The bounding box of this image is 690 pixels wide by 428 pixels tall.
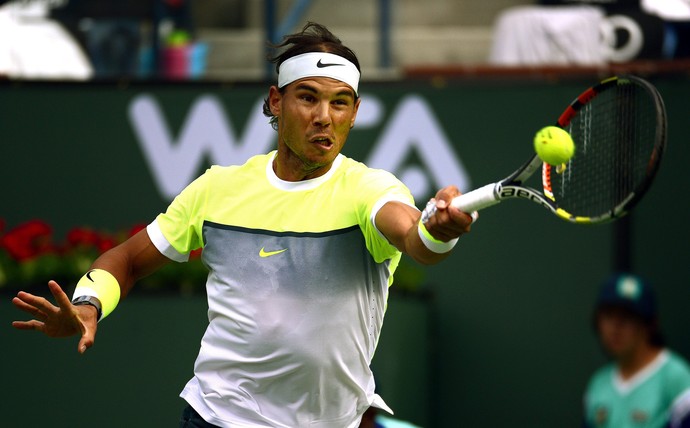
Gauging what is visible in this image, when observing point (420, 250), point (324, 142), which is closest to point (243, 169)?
point (324, 142)

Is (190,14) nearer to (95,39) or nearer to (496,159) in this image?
(95,39)

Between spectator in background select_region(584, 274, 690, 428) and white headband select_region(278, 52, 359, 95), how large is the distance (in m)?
3.21

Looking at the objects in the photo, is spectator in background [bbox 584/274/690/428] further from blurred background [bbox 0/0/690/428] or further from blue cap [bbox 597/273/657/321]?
blurred background [bbox 0/0/690/428]

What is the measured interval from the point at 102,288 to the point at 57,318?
30 centimetres

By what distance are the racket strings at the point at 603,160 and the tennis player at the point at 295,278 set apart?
769 millimetres

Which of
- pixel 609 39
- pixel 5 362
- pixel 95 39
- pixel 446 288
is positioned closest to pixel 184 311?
pixel 5 362

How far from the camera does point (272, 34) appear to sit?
9266 millimetres

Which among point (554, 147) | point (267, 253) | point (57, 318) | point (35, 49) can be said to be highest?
point (554, 147)

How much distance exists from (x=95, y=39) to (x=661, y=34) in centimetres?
381

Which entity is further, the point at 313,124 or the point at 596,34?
the point at 596,34

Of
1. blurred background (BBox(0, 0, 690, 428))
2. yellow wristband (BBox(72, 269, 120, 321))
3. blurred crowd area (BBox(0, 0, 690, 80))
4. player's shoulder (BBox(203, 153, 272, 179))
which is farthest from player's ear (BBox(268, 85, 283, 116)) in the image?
blurred crowd area (BBox(0, 0, 690, 80))

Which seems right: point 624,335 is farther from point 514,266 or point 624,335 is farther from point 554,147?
point 554,147

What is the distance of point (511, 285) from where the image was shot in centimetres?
853

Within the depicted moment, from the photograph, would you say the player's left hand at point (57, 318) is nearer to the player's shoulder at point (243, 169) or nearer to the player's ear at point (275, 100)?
the player's shoulder at point (243, 169)
